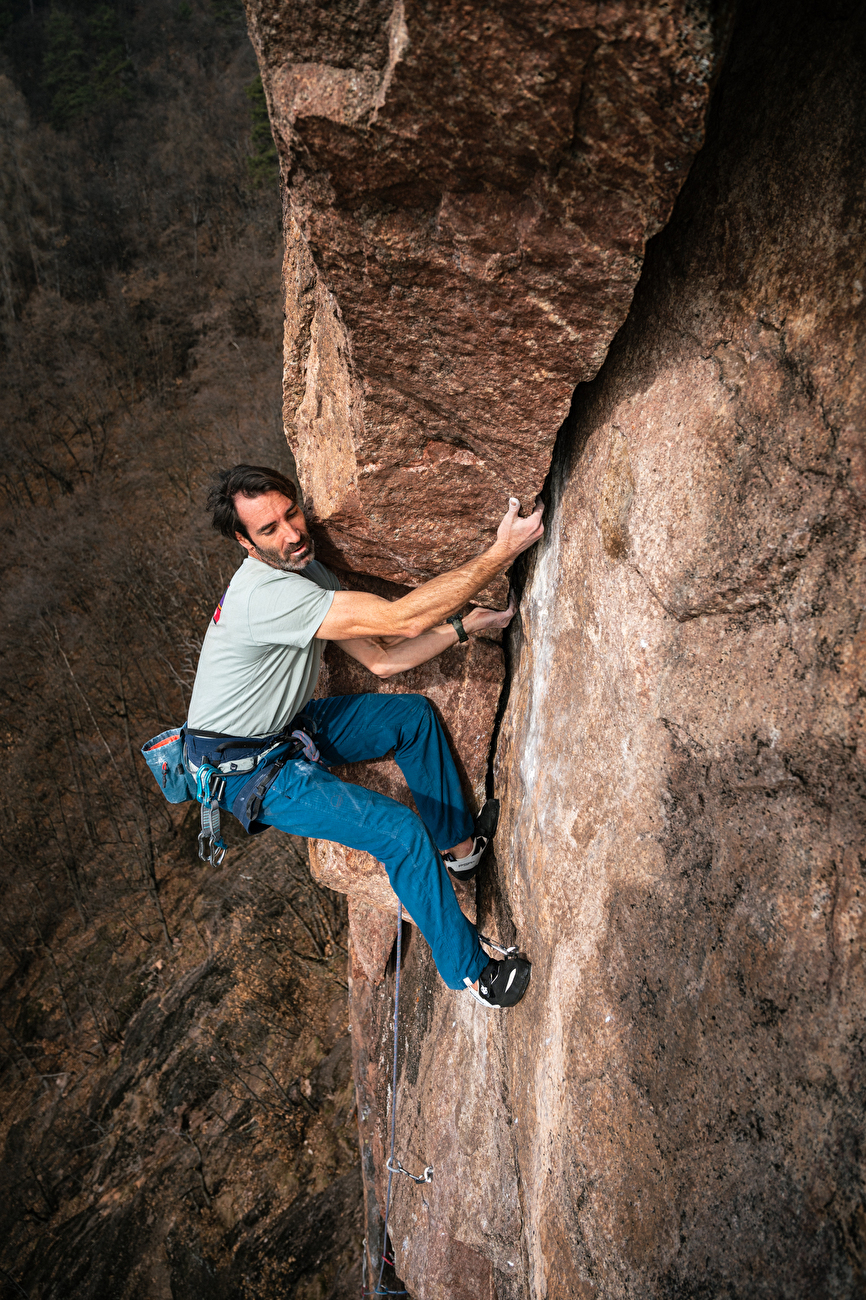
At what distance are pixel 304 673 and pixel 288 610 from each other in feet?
1.52

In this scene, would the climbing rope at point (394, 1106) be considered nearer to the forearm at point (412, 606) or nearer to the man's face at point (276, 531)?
the forearm at point (412, 606)

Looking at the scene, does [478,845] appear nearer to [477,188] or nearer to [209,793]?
[209,793]

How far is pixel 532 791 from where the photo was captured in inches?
135

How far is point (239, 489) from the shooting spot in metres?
3.32

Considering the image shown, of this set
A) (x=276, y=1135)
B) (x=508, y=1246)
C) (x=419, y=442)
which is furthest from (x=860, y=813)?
(x=276, y=1135)

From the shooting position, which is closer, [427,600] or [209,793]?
[427,600]

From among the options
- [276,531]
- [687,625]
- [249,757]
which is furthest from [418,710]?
[687,625]

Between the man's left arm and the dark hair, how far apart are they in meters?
0.80

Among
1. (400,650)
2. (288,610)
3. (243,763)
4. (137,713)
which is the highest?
(288,610)

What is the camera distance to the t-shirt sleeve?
3209mm

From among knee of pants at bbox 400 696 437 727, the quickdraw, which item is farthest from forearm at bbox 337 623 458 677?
→ the quickdraw

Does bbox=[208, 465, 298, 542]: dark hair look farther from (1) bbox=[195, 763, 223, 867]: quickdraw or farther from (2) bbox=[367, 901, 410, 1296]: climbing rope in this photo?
(2) bbox=[367, 901, 410, 1296]: climbing rope

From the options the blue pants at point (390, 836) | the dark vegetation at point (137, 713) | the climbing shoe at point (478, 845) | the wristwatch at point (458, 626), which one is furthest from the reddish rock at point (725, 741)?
the dark vegetation at point (137, 713)

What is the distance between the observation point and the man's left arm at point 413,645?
3.75 m
